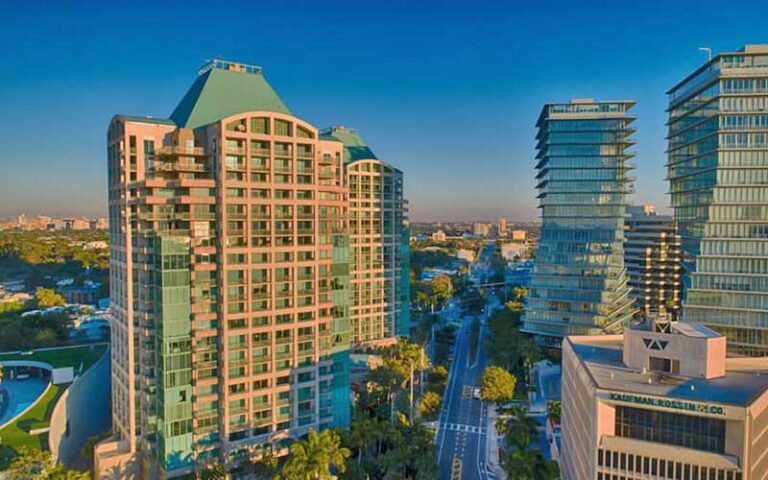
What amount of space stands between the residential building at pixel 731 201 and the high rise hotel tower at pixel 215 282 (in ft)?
218

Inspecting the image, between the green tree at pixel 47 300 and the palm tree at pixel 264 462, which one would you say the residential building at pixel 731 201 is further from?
the green tree at pixel 47 300

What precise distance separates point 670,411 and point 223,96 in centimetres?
6086

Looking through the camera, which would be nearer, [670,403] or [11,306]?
[670,403]

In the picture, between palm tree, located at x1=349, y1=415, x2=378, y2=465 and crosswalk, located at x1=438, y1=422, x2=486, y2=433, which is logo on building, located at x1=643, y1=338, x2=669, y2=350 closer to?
palm tree, located at x1=349, y1=415, x2=378, y2=465

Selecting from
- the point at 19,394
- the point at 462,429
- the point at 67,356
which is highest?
the point at 67,356

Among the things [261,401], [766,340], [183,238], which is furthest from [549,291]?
[183,238]

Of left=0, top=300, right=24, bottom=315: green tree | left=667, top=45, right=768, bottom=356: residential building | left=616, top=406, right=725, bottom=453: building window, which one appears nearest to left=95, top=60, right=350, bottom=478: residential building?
left=616, top=406, right=725, bottom=453: building window

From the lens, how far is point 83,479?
4794cm

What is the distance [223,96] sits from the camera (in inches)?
2672

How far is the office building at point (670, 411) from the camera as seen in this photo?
138 ft

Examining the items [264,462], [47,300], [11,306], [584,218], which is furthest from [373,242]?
[11,306]

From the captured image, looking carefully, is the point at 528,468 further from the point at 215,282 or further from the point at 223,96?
the point at 223,96

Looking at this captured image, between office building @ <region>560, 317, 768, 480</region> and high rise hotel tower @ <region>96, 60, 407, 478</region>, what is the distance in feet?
113

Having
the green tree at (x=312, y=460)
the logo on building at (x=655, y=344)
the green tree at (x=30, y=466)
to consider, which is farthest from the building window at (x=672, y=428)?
the green tree at (x=30, y=466)
